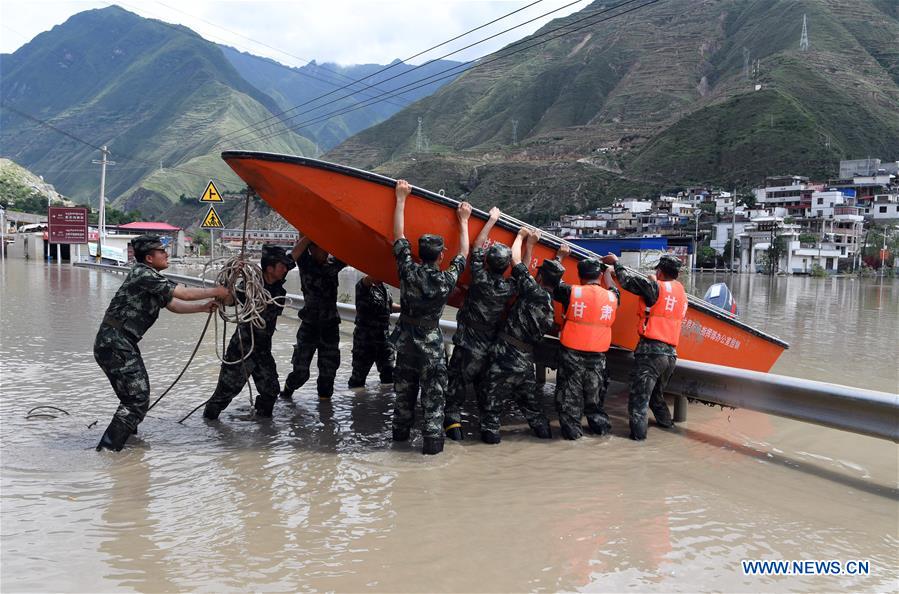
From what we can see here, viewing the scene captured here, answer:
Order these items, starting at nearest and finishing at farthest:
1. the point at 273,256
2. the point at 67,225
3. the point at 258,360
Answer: the point at 258,360 → the point at 273,256 → the point at 67,225

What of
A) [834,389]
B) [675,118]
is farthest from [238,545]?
[675,118]

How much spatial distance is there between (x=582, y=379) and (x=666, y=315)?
87 cm

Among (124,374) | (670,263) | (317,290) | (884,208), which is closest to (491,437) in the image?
(670,263)

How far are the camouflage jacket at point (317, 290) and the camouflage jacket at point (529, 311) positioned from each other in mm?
1997

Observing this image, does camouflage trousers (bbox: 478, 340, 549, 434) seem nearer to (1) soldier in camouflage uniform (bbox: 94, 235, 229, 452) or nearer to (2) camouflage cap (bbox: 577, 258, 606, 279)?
(2) camouflage cap (bbox: 577, 258, 606, 279)

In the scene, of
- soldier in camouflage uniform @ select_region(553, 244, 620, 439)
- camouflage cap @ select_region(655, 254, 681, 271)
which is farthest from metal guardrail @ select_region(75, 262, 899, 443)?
camouflage cap @ select_region(655, 254, 681, 271)

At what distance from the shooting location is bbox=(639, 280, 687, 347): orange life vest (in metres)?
5.32

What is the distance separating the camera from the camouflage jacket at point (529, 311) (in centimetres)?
520

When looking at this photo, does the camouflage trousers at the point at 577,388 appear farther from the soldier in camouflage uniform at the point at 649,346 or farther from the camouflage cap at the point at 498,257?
the camouflage cap at the point at 498,257

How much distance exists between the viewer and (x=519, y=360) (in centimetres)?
520

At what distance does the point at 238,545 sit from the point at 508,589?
4.47 ft

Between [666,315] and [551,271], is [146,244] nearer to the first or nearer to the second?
[551,271]

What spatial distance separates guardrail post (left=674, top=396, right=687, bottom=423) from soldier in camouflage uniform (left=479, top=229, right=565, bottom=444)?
4.45ft

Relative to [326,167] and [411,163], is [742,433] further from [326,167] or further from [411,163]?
[411,163]
